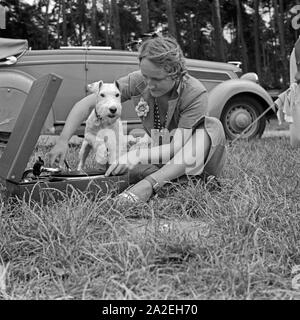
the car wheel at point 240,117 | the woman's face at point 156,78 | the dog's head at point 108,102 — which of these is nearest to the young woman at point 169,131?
the woman's face at point 156,78

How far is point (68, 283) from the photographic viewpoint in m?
1.86

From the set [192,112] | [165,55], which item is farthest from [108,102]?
[165,55]

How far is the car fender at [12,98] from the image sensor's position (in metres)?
7.02

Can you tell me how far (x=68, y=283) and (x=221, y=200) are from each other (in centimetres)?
139

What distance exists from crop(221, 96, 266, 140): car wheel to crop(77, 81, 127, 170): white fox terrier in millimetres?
3853

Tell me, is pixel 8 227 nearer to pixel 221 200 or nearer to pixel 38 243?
pixel 38 243

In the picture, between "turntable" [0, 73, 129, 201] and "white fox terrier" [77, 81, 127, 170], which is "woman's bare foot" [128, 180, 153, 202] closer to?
"turntable" [0, 73, 129, 201]

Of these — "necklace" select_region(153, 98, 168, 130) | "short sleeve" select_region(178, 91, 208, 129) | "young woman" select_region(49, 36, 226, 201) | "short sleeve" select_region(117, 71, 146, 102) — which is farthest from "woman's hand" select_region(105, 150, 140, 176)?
"short sleeve" select_region(117, 71, 146, 102)

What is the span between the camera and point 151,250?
2.12 metres

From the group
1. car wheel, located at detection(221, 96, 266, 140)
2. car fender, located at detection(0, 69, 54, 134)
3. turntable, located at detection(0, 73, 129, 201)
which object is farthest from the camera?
car wheel, located at detection(221, 96, 266, 140)

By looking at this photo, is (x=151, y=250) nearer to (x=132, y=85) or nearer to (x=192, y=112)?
(x=192, y=112)

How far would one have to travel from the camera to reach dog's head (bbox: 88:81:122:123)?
14.9ft

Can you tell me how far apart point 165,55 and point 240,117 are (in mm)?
5529

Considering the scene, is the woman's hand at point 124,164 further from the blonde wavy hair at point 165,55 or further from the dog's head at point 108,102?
the dog's head at point 108,102
